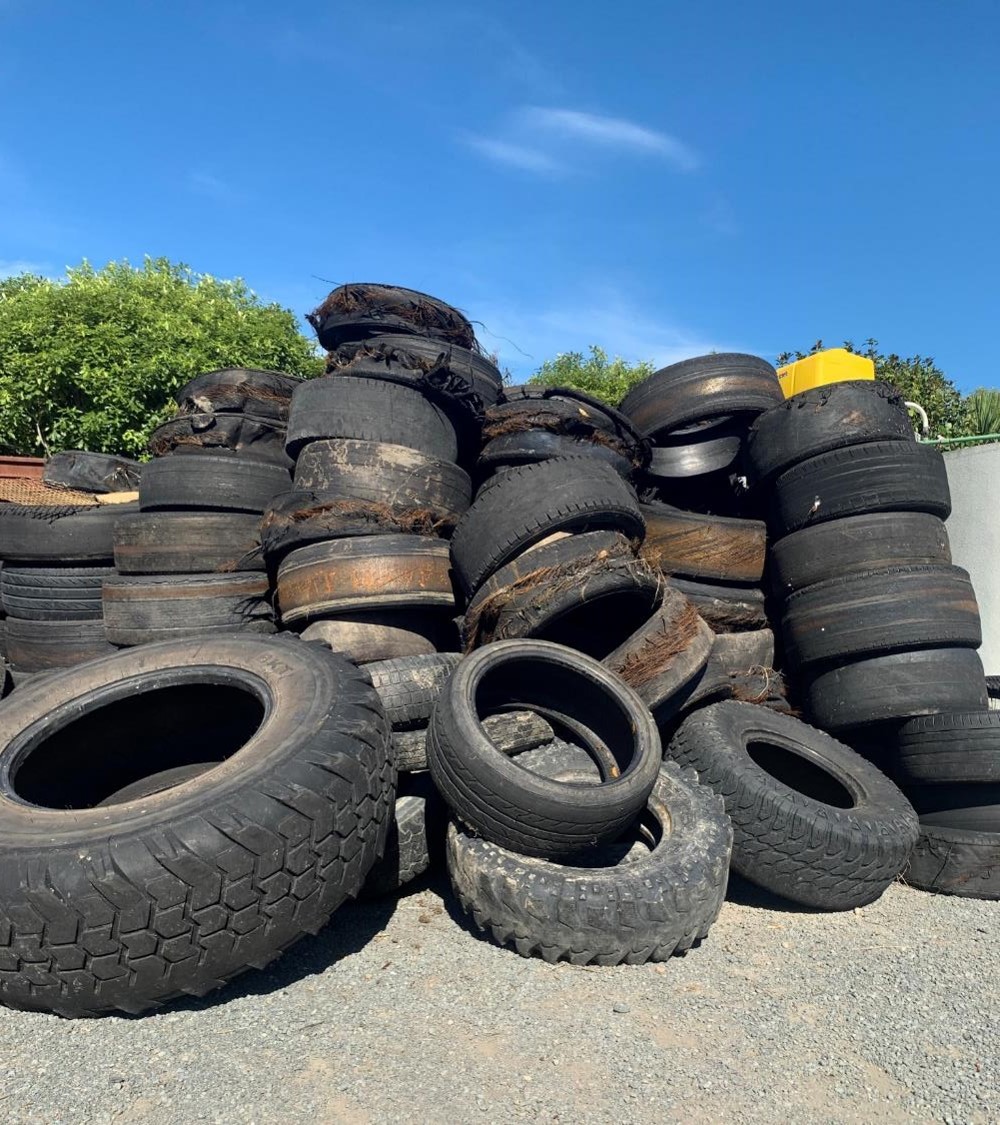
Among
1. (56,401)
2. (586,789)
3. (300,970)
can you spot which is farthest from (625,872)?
(56,401)

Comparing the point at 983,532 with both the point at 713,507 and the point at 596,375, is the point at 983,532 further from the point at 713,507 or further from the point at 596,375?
the point at 596,375

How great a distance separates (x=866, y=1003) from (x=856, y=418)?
12.5 ft

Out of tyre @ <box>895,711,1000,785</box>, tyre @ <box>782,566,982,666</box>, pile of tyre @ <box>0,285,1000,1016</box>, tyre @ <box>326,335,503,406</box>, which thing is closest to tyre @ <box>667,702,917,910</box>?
pile of tyre @ <box>0,285,1000,1016</box>

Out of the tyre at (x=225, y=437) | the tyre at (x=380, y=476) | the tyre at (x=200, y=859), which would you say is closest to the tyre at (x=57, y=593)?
the tyre at (x=225, y=437)

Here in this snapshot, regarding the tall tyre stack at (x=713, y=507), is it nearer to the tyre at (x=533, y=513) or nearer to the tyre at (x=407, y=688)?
the tyre at (x=533, y=513)

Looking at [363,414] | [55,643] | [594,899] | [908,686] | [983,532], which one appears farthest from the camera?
[983,532]

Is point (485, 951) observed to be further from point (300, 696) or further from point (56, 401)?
point (56, 401)

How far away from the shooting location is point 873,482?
5258mm

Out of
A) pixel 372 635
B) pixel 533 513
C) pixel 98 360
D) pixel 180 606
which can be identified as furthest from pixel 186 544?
pixel 98 360

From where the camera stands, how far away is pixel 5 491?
8.18 metres

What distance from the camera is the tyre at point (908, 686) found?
191 inches

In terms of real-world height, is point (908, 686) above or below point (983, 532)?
below

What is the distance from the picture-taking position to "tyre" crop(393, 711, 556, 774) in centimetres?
413

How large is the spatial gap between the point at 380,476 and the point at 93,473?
441cm
